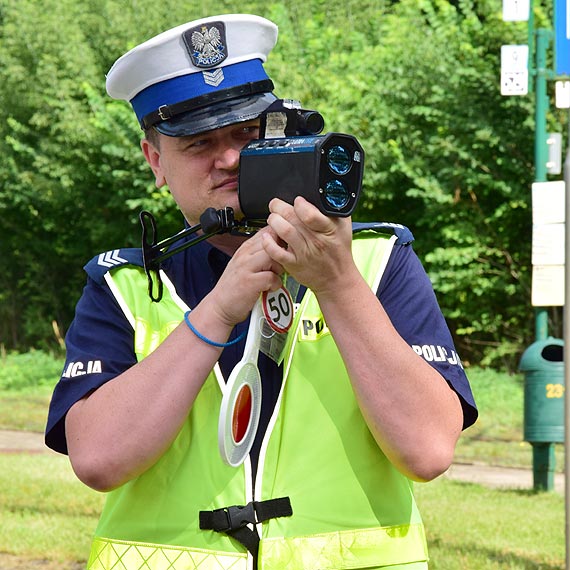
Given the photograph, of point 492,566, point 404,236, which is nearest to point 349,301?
point 404,236

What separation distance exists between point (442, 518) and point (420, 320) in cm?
578

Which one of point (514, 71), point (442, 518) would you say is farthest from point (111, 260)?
point (514, 71)

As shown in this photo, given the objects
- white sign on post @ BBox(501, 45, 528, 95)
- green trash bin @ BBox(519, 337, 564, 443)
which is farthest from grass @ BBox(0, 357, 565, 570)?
white sign on post @ BBox(501, 45, 528, 95)

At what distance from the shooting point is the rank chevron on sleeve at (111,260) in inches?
87.8

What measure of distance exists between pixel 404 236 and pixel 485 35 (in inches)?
513

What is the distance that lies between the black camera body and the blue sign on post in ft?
8.57

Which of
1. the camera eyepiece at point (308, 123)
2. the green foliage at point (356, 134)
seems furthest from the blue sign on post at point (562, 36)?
the green foliage at point (356, 134)

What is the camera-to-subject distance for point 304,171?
5.95 ft

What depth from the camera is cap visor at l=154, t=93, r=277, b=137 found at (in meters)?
2.17

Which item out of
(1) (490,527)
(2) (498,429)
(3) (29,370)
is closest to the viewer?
(1) (490,527)

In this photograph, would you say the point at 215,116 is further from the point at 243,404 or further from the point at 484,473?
the point at 484,473

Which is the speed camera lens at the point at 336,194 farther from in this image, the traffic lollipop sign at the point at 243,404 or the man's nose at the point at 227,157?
the man's nose at the point at 227,157

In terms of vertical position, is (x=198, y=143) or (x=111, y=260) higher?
(x=198, y=143)

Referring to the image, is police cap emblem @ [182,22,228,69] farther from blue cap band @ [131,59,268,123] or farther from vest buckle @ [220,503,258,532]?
Result: vest buckle @ [220,503,258,532]
